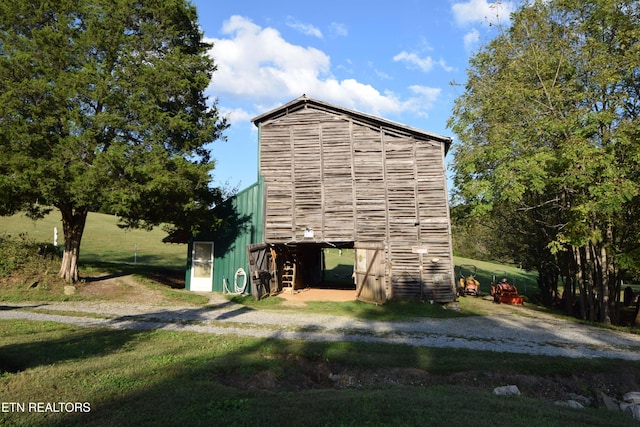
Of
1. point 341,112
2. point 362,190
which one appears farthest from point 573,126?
point 341,112

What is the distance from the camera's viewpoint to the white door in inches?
849

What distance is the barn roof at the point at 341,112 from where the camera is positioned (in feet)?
66.7

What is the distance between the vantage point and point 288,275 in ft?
76.7

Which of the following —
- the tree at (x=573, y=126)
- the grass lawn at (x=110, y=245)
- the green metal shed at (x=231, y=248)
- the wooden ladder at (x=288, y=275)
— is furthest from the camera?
the grass lawn at (x=110, y=245)

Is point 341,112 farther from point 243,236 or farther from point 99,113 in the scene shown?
point 99,113

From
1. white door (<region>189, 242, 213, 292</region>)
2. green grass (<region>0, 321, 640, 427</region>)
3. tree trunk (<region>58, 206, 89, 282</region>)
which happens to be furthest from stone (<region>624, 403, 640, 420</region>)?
tree trunk (<region>58, 206, 89, 282</region>)

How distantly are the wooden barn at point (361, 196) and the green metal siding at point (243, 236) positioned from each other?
358 millimetres

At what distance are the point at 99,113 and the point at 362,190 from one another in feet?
39.7

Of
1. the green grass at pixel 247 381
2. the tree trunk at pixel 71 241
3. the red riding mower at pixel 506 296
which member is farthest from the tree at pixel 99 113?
the red riding mower at pixel 506 296

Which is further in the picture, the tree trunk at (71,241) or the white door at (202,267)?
the white door at (202,267)

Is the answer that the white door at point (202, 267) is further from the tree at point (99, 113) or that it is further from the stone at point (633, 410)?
the stone at point (633, 410)

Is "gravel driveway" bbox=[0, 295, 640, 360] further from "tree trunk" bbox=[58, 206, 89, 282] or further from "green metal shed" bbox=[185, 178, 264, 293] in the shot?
"green metal shed" bbox=[185, 178, 264, 293]

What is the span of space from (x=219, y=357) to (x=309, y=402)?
3.49 meters

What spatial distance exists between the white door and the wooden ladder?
4.09m
